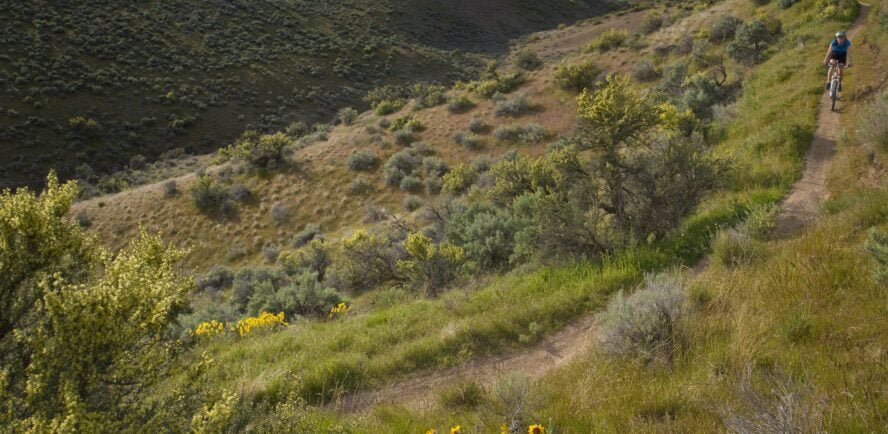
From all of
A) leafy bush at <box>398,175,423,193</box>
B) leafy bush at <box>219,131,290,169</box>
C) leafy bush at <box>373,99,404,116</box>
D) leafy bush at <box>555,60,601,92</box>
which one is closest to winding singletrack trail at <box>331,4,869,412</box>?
leafy bush at <box>398,175,423,193</box>

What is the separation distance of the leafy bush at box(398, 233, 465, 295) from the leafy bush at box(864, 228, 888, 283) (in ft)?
21.7

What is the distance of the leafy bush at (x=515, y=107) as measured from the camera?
24.4 metres

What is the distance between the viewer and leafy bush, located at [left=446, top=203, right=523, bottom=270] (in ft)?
35.1

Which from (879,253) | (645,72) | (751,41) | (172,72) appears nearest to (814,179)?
(879,253)

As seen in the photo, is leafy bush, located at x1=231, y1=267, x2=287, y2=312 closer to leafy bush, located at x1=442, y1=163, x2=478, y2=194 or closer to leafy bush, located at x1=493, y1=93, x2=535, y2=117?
leafy bush, located at x1=442, y1=163, x2=478, y2=194

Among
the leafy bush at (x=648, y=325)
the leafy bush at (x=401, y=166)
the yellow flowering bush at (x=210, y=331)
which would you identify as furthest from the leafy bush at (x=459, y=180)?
the leafy bush at (x=648, y=325)

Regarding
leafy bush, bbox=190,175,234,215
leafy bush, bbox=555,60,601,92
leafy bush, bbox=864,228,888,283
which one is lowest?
leafy bush, bbox=190,175,234,215

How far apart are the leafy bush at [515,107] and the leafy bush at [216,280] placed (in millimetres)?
14365

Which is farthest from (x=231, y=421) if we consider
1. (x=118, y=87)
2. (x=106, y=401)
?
(x=118, y=87)

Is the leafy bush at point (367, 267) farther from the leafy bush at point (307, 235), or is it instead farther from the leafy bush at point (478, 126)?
the leafy bush at point (478, 126)

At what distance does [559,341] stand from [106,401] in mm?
4234

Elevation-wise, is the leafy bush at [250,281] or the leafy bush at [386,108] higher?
the leafy bush at [386,108]

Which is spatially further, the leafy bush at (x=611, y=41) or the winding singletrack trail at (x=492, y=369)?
the leafy bush at (x=611, y=41)

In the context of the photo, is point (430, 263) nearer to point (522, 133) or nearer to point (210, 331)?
point (210, 331)
